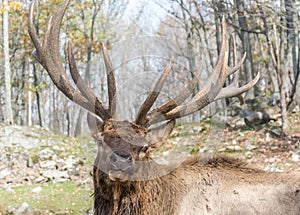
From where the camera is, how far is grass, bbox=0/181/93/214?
7.30m

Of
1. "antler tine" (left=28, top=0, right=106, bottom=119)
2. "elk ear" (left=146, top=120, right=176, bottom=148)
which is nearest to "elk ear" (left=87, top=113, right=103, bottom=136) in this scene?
"antler tine" (left=28, top=0, right=106, bottom=119)

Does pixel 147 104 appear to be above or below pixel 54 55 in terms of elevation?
below

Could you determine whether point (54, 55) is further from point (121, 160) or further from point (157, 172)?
point (157, 172)

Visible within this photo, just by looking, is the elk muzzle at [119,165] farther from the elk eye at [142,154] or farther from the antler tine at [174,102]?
the antler tine at [174,102]

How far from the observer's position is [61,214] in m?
7.07

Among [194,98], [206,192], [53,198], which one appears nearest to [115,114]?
[194,98]

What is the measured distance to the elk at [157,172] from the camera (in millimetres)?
4258

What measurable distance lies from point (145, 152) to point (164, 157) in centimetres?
110

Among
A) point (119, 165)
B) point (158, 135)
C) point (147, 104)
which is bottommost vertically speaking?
point (119, 165)

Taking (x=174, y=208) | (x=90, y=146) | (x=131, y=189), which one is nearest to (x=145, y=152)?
(x=131, y=189)

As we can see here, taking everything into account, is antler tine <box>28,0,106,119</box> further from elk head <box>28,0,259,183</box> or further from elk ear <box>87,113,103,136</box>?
elk ear <box>87,113,103,136</box>

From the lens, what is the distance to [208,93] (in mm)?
5039

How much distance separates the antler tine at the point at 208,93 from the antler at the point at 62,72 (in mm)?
635

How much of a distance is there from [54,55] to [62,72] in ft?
0.78
